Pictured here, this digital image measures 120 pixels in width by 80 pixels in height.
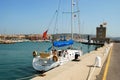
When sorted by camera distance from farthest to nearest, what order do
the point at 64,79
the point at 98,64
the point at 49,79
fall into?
1. the point at 98,64
2. the point at 64,79
3. the point at 49,79

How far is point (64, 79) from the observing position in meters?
13.5

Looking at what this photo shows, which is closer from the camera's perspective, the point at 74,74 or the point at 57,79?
the point at 57,79

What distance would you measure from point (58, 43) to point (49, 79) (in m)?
18.4

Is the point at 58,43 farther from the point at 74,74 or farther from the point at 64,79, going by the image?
the point at 64,79

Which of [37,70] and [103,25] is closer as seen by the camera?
[37,70]

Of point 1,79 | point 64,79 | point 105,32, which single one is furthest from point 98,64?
point 105,32

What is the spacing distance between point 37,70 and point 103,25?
486 feet

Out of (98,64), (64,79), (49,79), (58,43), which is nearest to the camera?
(49,79)

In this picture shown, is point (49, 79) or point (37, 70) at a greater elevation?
point (49, 79)

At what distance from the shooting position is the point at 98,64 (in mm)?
20141

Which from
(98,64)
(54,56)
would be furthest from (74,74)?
(54,56)

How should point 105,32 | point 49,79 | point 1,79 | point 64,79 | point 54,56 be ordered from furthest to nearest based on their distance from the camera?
point 105,32 → point 54,56 → point 1,79 → point 64,79 → point 49,79

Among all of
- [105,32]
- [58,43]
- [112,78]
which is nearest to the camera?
[112,78]

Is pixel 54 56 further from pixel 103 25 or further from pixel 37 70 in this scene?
pixel 103 25
